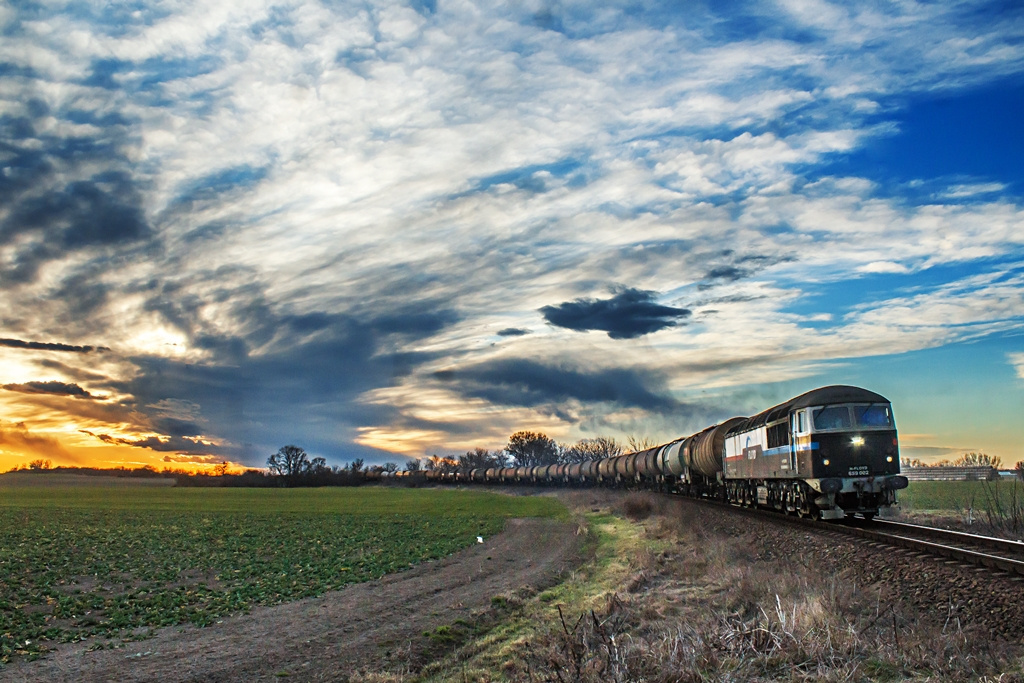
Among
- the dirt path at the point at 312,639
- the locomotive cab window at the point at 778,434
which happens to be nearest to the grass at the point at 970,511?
the locomotive cab window at the point at 778,434

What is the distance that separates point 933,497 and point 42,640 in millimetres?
40299

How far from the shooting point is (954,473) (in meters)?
61.7

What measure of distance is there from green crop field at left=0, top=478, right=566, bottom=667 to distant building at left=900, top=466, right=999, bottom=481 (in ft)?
119

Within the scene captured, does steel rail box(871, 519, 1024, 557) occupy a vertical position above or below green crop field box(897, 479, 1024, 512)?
above

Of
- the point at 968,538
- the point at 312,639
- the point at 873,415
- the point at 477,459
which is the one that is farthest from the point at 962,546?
the point at 477,459

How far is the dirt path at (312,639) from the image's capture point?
502 inches

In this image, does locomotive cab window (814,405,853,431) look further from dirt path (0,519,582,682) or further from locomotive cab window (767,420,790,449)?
dirt path (0,519,582,682)

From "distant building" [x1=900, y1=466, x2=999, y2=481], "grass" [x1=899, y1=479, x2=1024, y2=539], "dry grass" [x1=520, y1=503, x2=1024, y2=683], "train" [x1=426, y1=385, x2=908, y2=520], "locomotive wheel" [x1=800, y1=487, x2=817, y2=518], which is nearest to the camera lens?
"dry grass" [x1=520, y1=503, x2=1024, y2=683]

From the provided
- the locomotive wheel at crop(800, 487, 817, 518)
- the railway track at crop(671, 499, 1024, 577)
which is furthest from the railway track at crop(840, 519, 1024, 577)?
the locomotive wheel at crop(800, 487, 817, 518)

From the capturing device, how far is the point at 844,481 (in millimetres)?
20922

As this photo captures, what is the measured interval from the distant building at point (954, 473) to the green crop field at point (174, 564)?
3628 centimetres

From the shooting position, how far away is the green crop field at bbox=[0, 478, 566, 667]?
16844 millimetres

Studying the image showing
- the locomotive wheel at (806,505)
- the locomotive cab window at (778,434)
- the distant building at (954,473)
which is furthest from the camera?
the distant building at (954,473)

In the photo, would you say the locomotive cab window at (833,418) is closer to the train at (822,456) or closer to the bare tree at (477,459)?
the train at (822,456)
